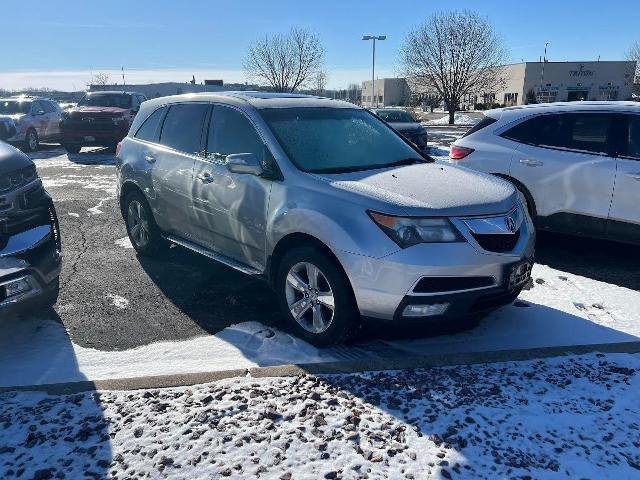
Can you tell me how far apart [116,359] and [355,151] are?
2404mm

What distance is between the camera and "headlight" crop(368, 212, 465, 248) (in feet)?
10.9

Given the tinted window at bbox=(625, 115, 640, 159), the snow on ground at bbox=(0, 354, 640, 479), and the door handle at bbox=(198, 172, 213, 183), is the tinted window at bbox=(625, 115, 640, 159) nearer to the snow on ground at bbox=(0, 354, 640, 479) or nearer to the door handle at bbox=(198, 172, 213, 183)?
the snow on ground at bbox=(0, 354, 640, 479)

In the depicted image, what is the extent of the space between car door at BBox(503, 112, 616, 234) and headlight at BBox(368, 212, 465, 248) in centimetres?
293

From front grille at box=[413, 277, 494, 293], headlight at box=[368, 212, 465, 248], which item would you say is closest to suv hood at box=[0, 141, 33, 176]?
headlight at box=[368, 212, 465, 248]

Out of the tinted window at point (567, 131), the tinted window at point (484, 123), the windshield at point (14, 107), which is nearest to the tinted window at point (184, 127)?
the tinted window at point (484, 123)

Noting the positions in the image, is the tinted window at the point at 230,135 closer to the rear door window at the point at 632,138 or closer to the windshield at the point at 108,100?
the rear door window at the point at 632,138

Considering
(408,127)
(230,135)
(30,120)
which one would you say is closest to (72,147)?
(30,120)

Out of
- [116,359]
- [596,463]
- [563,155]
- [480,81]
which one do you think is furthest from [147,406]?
[480,81]

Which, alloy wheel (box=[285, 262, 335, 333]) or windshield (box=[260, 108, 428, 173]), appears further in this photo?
windshield (box=[260, 108, 428, 173])

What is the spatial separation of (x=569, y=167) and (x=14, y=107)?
17.4 m

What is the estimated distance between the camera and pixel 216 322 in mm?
4242

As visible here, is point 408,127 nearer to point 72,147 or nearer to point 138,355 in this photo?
point 72,147

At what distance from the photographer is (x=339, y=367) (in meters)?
3.42

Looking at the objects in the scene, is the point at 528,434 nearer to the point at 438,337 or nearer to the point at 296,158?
the point at 438,337
